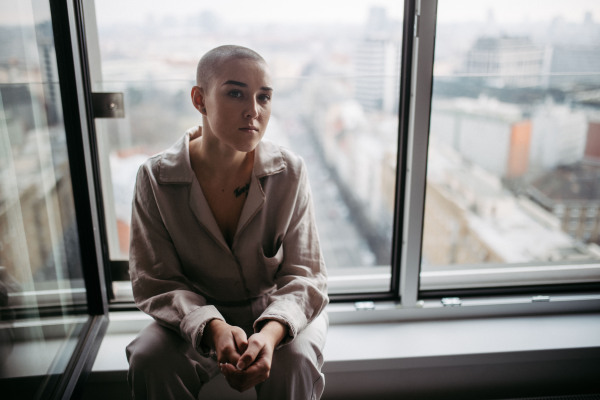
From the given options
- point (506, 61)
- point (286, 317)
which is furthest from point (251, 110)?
point (506, 61)

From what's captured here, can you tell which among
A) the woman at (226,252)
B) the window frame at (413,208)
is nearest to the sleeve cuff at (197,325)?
the woman at (226,252)

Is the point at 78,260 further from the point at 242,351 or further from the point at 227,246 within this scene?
the point at 242,351

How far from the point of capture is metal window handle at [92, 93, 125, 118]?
1.53 m

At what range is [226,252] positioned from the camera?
123 centimetres

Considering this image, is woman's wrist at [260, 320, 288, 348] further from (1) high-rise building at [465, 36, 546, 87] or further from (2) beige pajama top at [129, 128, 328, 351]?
(1) high-rise building at [465, 36, 546, 87]

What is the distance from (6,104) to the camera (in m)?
1.05

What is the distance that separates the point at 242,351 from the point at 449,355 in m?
0.80

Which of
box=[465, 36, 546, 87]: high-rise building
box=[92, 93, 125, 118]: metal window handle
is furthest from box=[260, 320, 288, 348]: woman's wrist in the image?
box=[465, 36, 546, 87]: high-rise building

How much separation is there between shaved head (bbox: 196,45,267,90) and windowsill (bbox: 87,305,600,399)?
35.4 inches

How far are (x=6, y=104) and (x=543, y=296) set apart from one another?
178cm

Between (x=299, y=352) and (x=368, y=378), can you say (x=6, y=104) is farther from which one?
(x=368, y=378)

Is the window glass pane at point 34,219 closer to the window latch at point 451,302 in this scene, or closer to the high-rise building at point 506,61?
the window latch at point 451,302

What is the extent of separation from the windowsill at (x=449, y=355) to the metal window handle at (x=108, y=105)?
672 mm

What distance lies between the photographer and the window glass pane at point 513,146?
1656 mm
